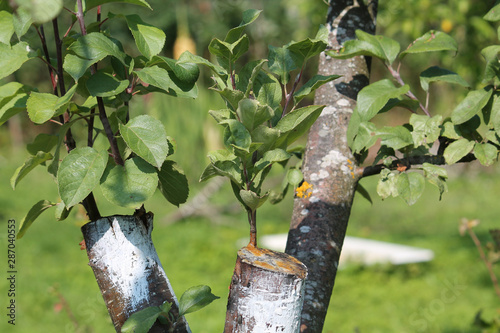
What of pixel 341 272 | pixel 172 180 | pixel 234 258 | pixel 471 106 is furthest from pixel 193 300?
pixel 234 258

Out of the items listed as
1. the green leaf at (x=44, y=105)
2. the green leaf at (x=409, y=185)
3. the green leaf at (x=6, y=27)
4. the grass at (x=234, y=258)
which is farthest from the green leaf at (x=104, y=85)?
the grass at (x=234, y=258)

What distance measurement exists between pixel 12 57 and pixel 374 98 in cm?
65

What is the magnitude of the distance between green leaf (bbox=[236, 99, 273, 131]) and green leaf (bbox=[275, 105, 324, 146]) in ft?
0.13

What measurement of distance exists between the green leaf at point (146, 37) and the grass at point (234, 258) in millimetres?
1053

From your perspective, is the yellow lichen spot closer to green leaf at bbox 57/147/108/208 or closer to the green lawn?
green leaf at bbox 57/147/108/208

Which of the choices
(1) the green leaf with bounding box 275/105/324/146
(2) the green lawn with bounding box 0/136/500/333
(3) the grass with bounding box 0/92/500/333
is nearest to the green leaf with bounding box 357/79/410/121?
(1) the green leaf with bounding box 275/105/324/146

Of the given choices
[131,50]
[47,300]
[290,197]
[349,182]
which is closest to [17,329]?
[47,300]

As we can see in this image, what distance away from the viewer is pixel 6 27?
770mm

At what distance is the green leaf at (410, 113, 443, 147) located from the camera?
40.4 inches

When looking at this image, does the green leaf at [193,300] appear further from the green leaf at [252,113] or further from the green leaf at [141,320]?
the green leaf at [252,113]

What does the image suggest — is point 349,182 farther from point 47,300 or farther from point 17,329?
point 47,300

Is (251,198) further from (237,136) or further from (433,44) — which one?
(433,44)

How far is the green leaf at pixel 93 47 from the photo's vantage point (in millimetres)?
729

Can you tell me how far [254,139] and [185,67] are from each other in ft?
0.50
